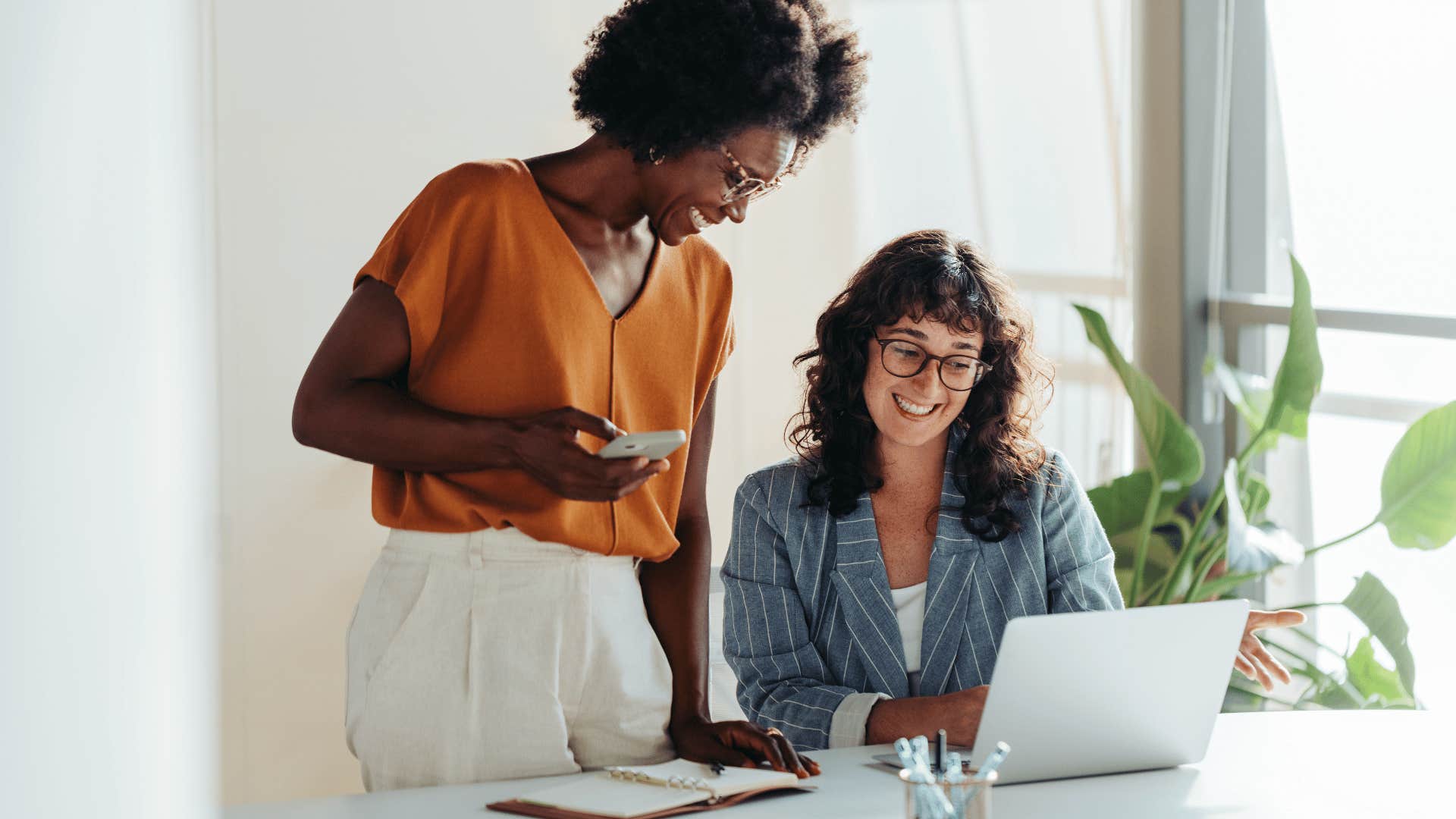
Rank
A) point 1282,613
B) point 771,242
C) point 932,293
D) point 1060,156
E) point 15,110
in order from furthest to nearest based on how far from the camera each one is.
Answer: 1. point 771,242
2. point 1060,156
3. point 932,293
4. point 1282,613
5. point 15,110

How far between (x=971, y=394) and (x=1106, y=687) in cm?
78

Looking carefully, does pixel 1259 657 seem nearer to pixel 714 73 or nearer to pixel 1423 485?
pixel 714 73

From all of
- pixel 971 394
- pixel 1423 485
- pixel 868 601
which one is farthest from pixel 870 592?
pixel 1423 485

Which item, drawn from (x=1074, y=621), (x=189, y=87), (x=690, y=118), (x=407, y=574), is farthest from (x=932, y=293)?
(x=189, y=87)

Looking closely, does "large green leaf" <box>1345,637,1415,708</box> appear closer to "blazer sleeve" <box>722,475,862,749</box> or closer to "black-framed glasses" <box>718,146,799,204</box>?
"blazer sleeve" <box>722,475,862,749</box>

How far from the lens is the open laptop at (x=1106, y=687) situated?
4.12ft

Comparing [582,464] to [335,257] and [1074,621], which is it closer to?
[1074,621]

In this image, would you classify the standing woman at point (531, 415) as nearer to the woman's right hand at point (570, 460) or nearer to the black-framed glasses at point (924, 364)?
the woman's right hand at point (570, 460)

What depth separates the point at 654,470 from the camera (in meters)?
1.38

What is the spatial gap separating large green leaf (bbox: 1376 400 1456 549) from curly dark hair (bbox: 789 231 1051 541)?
1102 millimetres

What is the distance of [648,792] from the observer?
4.27ft

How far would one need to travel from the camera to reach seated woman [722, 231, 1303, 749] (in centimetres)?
185

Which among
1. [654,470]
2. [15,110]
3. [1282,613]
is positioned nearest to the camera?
[15,110]

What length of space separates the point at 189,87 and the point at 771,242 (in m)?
3.90
